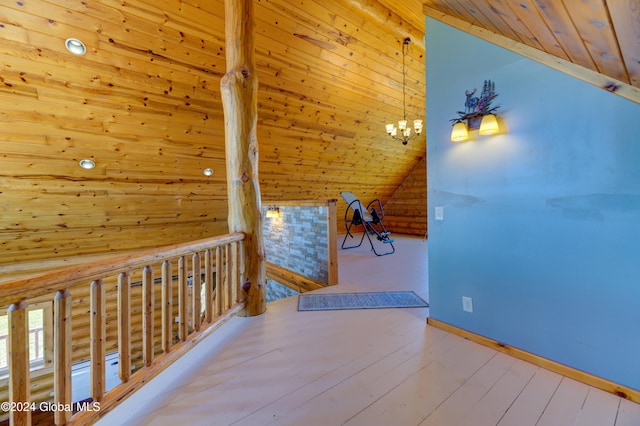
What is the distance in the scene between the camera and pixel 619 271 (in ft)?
5.33

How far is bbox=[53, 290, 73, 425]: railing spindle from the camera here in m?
1.23

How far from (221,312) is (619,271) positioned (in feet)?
9.54

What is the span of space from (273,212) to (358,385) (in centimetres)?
359

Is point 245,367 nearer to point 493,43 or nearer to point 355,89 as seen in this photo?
point 493,43

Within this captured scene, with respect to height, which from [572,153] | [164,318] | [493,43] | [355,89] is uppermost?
[355,89]

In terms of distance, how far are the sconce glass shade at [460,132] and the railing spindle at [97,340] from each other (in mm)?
2616

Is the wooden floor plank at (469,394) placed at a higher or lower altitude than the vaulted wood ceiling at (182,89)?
lower

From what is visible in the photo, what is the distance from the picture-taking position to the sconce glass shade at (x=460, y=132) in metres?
2.23

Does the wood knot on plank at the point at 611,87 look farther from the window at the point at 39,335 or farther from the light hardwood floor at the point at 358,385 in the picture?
the window at the point at 39,335

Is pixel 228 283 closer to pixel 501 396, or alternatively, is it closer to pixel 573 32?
pixel 501 396

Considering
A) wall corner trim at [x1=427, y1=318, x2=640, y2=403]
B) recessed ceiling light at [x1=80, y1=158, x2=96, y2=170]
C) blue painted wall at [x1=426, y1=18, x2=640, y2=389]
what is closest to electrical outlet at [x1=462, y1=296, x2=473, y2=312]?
blue painted wall at [x1=426, y1=18, x2=640, y2=389]

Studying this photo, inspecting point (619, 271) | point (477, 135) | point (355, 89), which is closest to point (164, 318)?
point (477, 135)

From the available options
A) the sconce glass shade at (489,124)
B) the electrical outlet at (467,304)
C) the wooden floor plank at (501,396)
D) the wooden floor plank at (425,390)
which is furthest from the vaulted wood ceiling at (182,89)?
the wooden floor plank at (425,390)

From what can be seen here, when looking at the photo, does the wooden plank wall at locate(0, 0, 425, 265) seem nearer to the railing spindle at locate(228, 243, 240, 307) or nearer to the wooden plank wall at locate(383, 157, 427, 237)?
the railing spindle at locate(228, 243, 240, 307)
